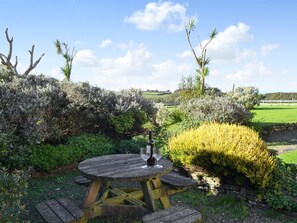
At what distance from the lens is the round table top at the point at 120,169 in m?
3.82

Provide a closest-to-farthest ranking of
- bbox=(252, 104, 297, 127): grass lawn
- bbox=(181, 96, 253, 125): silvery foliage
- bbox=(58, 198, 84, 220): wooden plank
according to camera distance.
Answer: bbox=(58, 198, 84, 220): wooden plank → bbox=(181, 96, 253, 125): silvery foliage → bbox=(252, 104, 297, 127): grass lawn

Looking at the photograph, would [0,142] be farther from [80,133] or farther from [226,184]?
[226,184]

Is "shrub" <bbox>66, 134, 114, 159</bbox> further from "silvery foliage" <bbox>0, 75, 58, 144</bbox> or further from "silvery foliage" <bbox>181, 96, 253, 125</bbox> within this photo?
→ "silvery foliage" <bbox>181, 96, 253, 125</bbox>

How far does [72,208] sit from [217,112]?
7.87 meters

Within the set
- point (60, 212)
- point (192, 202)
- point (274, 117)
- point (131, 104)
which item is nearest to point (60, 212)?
point (60, 212)

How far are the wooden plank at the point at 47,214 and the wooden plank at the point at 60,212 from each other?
0.04 metres

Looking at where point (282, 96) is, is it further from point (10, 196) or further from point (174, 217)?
point (10, 196)

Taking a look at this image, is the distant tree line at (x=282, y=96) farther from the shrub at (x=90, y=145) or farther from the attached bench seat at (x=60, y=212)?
the attached bench seat at (x=60, y=212)

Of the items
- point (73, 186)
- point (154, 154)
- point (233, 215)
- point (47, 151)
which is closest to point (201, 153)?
point (233, 215)

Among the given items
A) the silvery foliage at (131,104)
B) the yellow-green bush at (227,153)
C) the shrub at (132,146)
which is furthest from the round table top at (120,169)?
the silvery foliage at (131,104)

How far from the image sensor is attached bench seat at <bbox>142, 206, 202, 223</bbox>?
3.36 metres

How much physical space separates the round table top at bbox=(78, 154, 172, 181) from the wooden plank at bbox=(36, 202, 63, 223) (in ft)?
2.07

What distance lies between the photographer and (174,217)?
11.3ft

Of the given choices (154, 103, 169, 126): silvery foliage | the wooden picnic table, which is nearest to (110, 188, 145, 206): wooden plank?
the wooden picnic table
